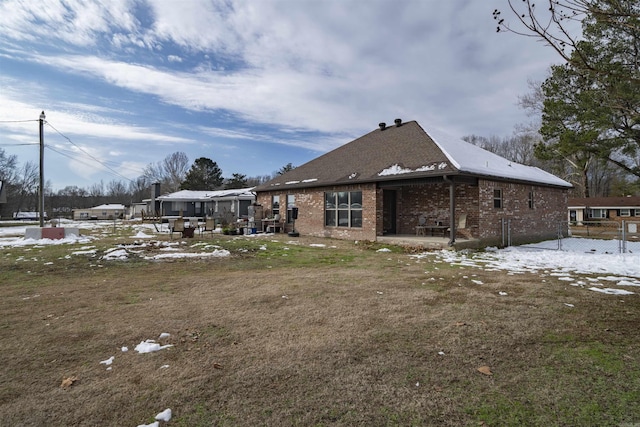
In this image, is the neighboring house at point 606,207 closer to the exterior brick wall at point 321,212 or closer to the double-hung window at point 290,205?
the exterior brick wall at point 321,212

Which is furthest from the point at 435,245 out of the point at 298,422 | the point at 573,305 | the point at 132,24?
the point at 132,24

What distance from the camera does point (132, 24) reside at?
10305 mm

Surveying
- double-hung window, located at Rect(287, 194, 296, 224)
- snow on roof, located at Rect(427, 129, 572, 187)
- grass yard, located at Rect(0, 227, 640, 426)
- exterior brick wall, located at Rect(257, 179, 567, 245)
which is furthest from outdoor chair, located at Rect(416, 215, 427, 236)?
grass yard, located at Rect(0, 227, 640, 426)

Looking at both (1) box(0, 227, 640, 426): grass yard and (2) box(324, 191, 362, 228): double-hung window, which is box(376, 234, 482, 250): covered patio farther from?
(1) box(0, 227, 640, 426): grass yard

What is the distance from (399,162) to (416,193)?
2.02m

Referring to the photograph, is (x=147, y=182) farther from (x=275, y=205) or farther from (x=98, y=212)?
(x=275, y=205)

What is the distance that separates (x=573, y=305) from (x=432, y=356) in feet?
10.5

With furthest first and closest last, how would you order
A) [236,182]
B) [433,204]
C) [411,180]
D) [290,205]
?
[236,182] < [290,205] < [433,204] < [411,180]

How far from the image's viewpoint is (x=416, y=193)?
1509 centimetres

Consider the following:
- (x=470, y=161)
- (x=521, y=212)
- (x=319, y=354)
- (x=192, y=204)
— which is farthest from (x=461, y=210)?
(x=192, y=204)

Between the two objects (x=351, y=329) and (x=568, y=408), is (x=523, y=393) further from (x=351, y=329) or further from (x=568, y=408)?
(x=351, y=329)

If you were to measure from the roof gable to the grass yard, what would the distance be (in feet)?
20.7

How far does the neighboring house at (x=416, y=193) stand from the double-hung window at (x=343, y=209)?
0.14 ft

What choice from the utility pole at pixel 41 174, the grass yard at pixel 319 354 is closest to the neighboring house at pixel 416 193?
the grass yard at pixel 319 354
